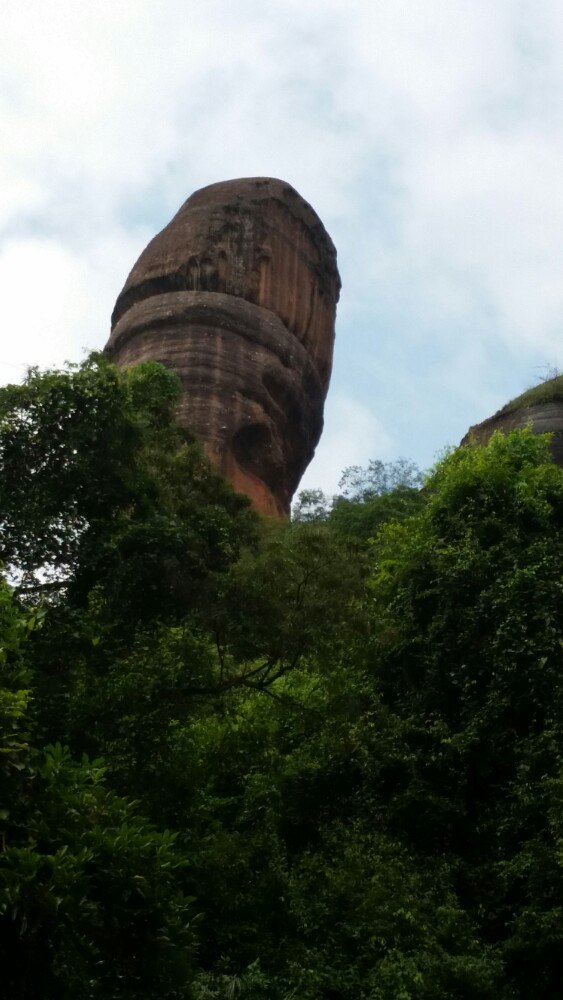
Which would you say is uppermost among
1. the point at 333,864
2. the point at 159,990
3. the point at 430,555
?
the point at 430,555

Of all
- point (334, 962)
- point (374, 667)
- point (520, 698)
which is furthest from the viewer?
point (374, 667)

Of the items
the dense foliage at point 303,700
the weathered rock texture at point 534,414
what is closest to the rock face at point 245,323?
the weathered rock texture at point 534,414

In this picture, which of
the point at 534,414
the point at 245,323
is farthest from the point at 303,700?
the point at 245,323

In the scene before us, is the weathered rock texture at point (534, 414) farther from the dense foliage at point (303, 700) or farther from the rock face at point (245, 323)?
the dense foliage at point (303, 700)

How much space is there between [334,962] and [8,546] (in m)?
4.96

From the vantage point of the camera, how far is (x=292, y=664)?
12.0m

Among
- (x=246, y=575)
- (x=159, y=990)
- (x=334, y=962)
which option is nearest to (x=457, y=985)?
(x=334, y=962)

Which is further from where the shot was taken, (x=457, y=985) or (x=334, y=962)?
(x=334, y=962)

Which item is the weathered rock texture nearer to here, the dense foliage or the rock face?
the rock face

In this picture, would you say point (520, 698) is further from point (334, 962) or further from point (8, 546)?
point (8, 546)

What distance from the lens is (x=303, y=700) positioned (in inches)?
540

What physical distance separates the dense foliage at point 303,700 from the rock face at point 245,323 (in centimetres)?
716

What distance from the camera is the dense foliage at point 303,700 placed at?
1001 cm

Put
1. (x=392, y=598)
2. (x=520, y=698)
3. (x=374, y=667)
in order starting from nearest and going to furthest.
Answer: (x=520, y=698) → (x=374, y=667) → (x=392, y=598)
